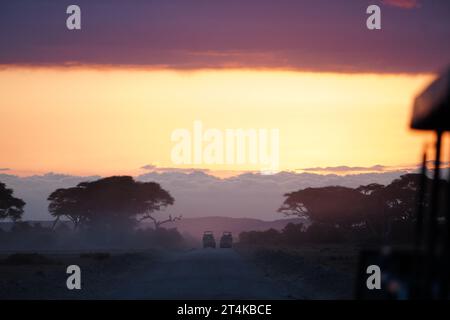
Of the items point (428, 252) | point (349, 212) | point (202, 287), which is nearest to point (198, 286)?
point (202, 287)

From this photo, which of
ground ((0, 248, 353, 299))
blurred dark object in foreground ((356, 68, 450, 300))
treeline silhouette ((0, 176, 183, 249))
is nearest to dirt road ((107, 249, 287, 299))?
ground ((0, 248, 353, 299))

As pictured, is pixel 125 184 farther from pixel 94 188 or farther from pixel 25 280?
pixel 25 280

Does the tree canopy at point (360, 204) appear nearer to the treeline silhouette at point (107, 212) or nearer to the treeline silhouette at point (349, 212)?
the treeline silhouette at point (349, 212)

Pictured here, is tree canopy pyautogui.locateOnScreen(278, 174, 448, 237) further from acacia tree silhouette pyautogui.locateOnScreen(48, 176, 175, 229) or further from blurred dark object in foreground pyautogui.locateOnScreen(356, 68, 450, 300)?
blurred dark object in foreground pyautogui.locateOnScreen(356, 68, 450, 300)

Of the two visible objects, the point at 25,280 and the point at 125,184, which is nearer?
the point at 25,280

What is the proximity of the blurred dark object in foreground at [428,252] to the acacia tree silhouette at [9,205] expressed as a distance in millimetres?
90523

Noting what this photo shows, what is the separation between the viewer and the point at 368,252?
30.0ft

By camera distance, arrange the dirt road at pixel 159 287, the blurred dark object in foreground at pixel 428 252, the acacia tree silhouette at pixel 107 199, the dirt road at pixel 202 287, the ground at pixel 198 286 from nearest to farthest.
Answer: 1. the blurred dark object in foreground at pixel 428 252
2. the dirt road at pixel 202 287
3. the dirt road at pixel 159 287
4. the ground at pixel 198 286
5. the acacia tree silhouette at pixel 107 199

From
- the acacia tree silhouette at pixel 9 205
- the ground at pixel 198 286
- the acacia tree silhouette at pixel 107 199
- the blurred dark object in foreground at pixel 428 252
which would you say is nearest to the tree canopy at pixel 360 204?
the acacia tree silhouette at pixel 107 199

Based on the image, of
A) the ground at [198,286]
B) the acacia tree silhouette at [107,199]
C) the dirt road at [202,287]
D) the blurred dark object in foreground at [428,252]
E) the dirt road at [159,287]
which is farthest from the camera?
the acacia tree silhouette at [107,199]

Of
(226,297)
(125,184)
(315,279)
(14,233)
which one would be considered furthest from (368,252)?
(14,233)

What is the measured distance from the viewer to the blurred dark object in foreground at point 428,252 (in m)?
6.93

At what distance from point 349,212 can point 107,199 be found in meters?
29.3
